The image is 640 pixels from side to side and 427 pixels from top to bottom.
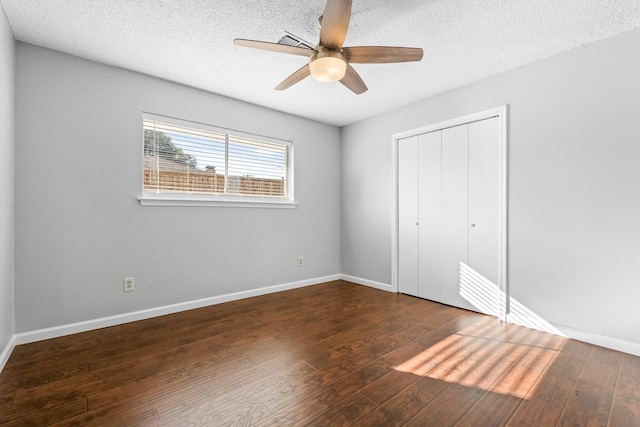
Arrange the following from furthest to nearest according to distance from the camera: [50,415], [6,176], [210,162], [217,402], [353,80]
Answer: [210,162], [353,80], [6,176], [217,402], [50,415]

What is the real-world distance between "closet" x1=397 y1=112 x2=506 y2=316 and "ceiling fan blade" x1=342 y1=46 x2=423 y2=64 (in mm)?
1530

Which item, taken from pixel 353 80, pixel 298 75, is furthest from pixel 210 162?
pixel 353 80

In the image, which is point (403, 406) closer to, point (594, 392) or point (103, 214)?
point (594, 392)

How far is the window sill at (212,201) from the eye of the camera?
9.47 feet

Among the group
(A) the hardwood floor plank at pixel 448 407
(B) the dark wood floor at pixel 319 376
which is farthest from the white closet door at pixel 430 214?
(A) the hardwood floor plank at pixel 448 407

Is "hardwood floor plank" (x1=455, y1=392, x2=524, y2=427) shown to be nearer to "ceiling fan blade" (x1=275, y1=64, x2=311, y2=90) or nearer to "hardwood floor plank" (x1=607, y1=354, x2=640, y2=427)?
"hardwood floor plank" (x1=607, y1=354, x2=640, y2=427)

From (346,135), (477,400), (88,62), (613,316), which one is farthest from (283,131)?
(613,316)

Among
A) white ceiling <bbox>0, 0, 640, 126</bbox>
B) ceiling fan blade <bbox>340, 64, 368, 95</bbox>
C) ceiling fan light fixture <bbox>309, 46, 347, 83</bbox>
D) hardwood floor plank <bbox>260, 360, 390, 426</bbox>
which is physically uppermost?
white ceiling <bbox>0, 0, 640, 126</bbox>

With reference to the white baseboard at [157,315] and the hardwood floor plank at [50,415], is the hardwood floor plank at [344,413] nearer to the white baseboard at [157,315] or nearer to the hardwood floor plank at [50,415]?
the hardwood floor plank at [50,415]

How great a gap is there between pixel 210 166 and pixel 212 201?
1.36ft

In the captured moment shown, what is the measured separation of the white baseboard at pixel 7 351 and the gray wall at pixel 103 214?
110 millimetres

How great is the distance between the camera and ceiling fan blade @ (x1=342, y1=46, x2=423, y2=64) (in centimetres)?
181

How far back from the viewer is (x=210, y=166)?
3326 mm

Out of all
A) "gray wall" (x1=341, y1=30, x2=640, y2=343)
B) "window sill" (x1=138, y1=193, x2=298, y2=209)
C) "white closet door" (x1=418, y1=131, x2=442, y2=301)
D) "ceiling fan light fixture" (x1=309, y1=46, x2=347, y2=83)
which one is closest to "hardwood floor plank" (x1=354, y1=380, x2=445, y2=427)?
"gray wall" (x1=341, y1=30, x2=640, y2=343)
